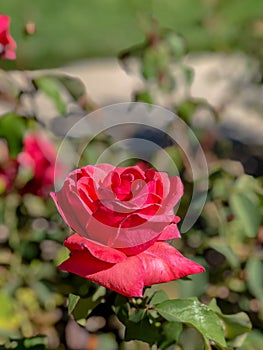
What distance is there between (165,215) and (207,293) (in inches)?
23.1

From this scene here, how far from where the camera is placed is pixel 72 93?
1.43 meters

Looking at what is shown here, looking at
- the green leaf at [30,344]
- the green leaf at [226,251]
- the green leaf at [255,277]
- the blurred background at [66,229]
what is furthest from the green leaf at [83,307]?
the green leaf at [255,277]

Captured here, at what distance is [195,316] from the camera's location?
91 cm

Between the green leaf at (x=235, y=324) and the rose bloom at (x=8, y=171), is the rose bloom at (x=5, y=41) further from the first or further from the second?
the green leaf at (x=235, y=324)

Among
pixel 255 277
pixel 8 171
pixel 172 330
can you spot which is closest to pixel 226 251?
pixel 255 277

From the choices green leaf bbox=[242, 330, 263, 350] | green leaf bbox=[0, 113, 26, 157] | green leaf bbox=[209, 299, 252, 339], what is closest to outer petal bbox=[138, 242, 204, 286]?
green leaf bbox=[209, 299, 252, 339]

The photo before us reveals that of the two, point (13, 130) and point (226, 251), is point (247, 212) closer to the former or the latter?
point (226, 251)

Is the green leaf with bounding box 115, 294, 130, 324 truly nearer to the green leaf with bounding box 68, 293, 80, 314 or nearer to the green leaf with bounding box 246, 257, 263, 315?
the green leaf with bounding box 68, 293, 80, 314

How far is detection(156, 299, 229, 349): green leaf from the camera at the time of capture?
886 millimetres

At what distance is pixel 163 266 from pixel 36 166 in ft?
2.60

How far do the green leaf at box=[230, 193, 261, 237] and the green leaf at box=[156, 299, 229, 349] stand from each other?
15.4 inches

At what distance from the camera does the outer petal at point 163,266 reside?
0.81 metres

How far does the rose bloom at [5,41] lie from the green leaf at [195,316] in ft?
1.98

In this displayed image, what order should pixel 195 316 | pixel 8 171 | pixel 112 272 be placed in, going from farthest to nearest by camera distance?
pixel 8 171
pixel 195 316
pixel 112 272
